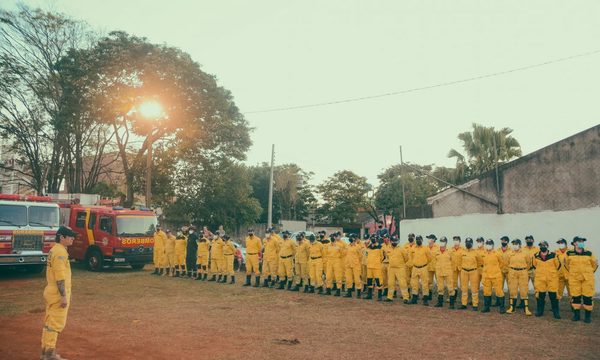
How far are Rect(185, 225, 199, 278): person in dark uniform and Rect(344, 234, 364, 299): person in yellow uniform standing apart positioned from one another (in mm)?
6995

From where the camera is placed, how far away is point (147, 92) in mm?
25453

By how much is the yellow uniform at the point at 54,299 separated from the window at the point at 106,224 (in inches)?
481

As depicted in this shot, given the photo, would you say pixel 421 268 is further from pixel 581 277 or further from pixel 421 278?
pixel 581 277

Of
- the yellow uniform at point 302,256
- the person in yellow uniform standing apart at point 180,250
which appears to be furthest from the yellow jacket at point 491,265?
the person in yellow uniform standing apart at point 180,250

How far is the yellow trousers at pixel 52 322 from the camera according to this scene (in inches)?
237

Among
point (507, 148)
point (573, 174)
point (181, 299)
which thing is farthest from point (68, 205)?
point (507, 148)

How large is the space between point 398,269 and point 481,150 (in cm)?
1488

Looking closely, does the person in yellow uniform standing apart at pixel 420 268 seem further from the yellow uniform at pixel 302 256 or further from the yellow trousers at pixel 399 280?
the yellow uniform at pixel 302 256

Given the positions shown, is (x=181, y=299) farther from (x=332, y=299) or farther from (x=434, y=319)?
(x=434, y=319)

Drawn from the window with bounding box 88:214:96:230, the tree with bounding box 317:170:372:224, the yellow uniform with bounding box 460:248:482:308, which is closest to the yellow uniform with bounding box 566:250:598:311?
the yellow uniform with bounding box 460:248:482:308

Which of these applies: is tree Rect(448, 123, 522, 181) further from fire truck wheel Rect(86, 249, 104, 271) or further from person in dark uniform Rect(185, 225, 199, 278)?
fire truck wheel Rect(86, 249, 104, 271)

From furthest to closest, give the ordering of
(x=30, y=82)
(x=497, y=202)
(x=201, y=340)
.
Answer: (x=30, y=82) < (x=497, y=202) < (x=201, y=340)

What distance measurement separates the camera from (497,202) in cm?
1449

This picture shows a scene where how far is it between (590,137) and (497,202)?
3255mm
